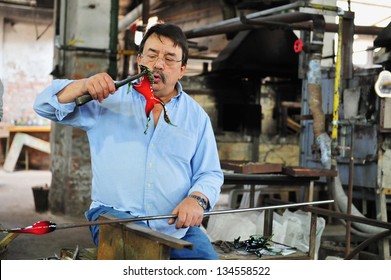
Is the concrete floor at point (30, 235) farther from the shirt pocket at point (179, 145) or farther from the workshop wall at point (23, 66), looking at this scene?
the workshop wall at point (23, 66)

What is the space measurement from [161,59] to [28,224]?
285 cm

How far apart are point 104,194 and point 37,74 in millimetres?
→ 7492

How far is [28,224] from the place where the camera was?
13.7 ft

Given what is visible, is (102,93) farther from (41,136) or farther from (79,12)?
(41,136)

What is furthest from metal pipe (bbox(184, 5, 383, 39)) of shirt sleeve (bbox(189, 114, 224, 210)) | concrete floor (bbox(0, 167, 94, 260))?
shirt sleeve (bbox(189, 114, 224, 210))

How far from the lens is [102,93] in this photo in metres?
1.55

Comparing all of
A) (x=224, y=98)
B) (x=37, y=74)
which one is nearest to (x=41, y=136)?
(x=37, y=74)

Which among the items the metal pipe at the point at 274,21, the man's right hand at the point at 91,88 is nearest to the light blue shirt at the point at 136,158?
the man's right hand at the point at 91,88

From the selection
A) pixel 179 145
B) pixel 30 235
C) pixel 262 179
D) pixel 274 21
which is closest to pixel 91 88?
pixel 179 145

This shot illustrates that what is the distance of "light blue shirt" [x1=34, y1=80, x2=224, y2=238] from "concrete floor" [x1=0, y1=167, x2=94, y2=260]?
675 millimetres

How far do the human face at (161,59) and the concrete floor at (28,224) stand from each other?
95 centimetres

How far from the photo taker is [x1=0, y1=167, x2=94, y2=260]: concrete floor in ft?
11.1

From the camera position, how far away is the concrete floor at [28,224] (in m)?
3.38

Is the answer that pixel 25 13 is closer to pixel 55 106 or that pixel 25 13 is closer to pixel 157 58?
pixel 157 58
